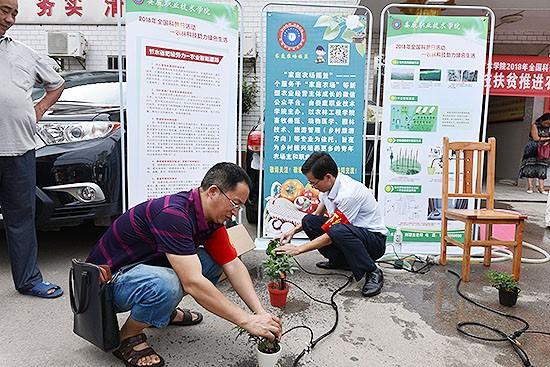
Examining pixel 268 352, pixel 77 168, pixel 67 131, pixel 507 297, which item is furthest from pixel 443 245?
pixel 67 131

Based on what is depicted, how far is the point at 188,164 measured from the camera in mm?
3316

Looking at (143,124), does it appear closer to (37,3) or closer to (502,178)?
(37,3)

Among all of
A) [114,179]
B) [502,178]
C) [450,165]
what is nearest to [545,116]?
[502,178]

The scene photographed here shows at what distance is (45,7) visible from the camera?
7.55 metres

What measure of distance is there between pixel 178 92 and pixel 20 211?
1.30m

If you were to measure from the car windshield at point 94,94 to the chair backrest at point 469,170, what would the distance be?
8.89ft

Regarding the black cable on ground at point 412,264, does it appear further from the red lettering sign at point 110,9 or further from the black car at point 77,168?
the red lettering sign at point 110,9

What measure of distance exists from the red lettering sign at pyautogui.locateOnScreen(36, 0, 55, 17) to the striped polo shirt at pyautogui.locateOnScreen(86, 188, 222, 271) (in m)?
6.93

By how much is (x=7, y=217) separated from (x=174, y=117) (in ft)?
4.10

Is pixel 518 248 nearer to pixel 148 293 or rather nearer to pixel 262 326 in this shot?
pixel 262 326

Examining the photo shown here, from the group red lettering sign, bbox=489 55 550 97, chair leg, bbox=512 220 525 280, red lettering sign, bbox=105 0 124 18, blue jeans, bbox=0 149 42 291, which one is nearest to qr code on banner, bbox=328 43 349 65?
chair leg, bbox=512 220 525 280

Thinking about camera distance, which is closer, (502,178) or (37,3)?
(37,3)

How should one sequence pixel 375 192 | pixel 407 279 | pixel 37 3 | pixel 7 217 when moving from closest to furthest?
pixel 7 217, pixel 407 279, pixel 375 192, pixel 37 3

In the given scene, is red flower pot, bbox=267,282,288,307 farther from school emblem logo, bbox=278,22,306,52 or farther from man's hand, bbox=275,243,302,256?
school emblem logo, bbox=278,22,306,52
